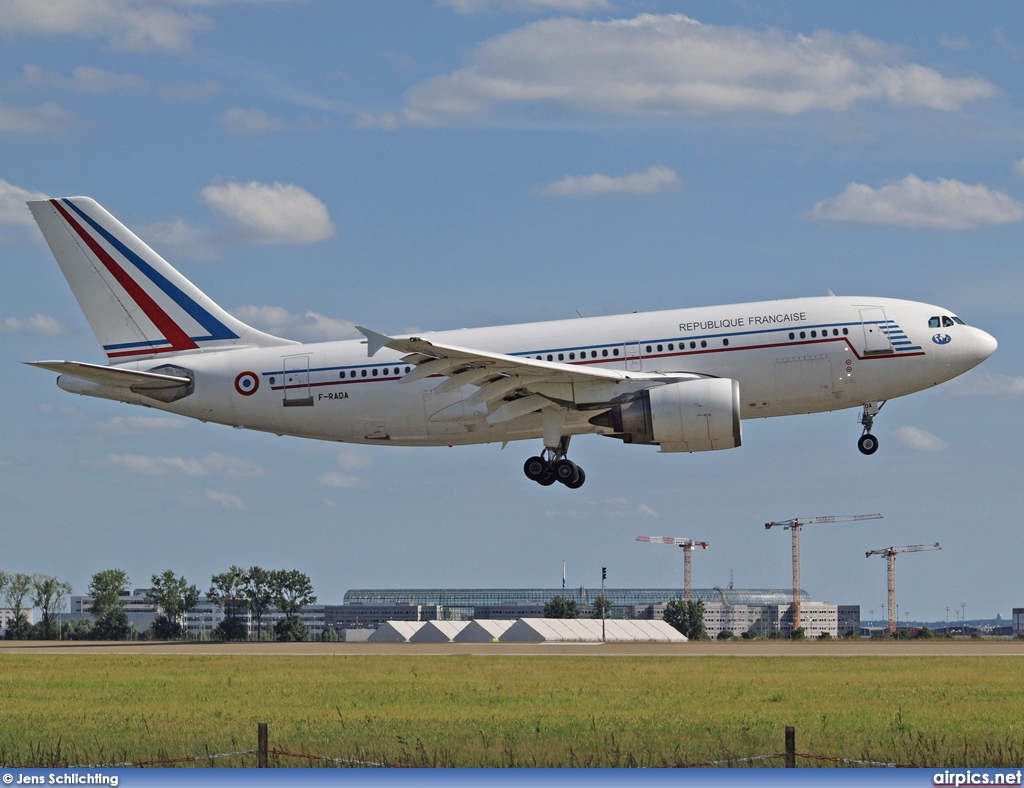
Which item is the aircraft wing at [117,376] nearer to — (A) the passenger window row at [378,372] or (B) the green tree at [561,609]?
(A) the passenger window row at [378,372]

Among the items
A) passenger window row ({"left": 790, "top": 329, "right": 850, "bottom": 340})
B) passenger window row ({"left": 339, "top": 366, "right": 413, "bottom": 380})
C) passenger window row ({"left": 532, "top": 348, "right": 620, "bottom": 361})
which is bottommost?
passenger window row ({"left": 339, "top": 366, "right": 413, "bottom": 380})

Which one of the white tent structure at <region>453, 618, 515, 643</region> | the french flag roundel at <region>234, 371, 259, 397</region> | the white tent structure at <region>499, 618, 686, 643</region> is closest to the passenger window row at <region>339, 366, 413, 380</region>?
the french flag roundel at <region>234, 371, 259, 397</region>

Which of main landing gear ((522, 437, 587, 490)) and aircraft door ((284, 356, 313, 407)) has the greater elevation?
aircraft door ((284, 356, 313, 407))

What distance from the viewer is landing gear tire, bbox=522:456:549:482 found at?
48656mm

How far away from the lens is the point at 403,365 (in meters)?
48.0

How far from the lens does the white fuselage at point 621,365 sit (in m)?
44.9

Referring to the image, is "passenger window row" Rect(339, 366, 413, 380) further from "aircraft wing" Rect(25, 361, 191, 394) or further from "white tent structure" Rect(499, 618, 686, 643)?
"white tent structure" Rect(499, 618, 686, 643)

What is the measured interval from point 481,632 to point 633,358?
3805 centimetres

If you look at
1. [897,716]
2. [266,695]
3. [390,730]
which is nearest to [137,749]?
[390,730]

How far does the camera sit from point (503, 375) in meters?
45.2

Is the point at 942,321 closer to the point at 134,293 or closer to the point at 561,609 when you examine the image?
the point at 134,293

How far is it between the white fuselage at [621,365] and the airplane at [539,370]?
49mm

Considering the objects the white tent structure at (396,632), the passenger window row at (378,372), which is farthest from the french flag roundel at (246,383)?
the white tent structure at (396,632)

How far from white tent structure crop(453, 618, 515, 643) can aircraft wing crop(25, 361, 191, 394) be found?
31.9 m
